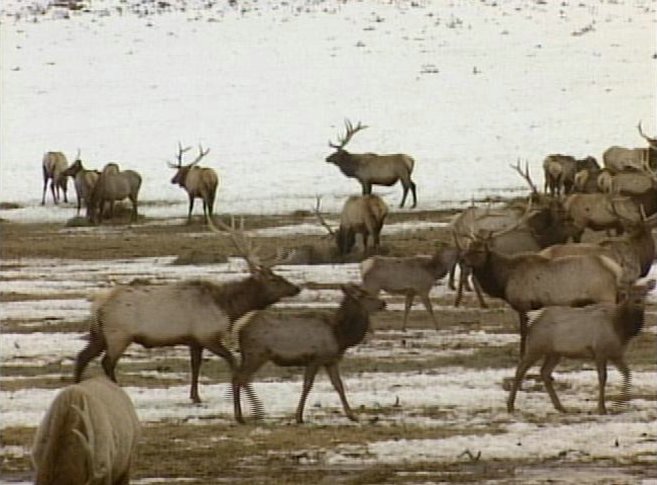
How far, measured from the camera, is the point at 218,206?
31734mm

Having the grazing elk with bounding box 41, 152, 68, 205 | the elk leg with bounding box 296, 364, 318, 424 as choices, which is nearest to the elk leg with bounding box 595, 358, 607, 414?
the elk leg with bounding box 296, 364, 318, 424

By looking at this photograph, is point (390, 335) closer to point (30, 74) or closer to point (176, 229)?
point (176, 229)

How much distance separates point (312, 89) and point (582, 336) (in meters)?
33.5

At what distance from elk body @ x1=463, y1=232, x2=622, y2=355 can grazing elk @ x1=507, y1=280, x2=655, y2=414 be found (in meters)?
1.86

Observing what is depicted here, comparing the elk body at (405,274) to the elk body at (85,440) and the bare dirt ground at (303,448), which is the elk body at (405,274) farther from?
the elk body at (85,440)

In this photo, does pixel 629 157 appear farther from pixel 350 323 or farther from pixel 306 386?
pixel 306 386

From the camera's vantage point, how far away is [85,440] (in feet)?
23.5

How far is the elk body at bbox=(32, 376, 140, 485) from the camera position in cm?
720

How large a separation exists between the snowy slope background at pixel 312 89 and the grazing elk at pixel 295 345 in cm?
1852

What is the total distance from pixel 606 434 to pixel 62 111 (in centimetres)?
3412

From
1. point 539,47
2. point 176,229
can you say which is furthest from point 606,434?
point 539,47

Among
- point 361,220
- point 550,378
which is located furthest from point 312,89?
point 550,378

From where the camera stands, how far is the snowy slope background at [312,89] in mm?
35844

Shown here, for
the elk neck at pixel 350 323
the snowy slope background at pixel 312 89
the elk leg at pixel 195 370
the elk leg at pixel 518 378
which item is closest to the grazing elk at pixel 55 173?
the snowy slope background at pixel 312 89
